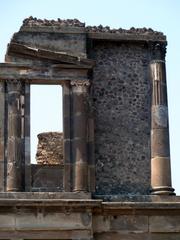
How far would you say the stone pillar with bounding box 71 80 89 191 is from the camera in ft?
55.4

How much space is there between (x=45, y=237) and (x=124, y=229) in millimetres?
1869

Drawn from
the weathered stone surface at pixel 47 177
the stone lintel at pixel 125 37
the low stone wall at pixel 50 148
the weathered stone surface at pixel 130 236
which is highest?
the stone lintel at pixel 125 37

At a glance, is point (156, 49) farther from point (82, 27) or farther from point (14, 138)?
point (14, 138)

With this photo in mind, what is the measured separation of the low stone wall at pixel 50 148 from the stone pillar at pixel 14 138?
1.60 meters

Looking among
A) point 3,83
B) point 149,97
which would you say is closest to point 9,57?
point 3,83

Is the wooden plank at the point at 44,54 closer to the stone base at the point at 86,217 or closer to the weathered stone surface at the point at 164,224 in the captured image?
the stone base at the point at 86,217

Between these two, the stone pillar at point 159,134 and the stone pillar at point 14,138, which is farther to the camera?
the stone pillar at point 159,134

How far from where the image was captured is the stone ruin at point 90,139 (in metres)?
16.2

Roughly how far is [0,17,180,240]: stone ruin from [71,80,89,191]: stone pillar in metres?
0.02

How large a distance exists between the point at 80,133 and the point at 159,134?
2.03m

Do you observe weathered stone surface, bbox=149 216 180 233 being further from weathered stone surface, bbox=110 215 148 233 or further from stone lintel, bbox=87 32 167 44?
stone lintel, bbox=87 32 167 44

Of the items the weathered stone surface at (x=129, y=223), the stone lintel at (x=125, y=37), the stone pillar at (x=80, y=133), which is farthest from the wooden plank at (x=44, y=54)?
the weathered stone surface at (x=129, y=223)

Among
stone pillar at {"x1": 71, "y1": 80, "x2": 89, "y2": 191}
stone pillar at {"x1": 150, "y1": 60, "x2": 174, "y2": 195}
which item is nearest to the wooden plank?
stone pillar at {"x1": 71, "y1": 80, "x2": 89, "y2": 191}

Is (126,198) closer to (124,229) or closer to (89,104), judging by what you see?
(124,229)
